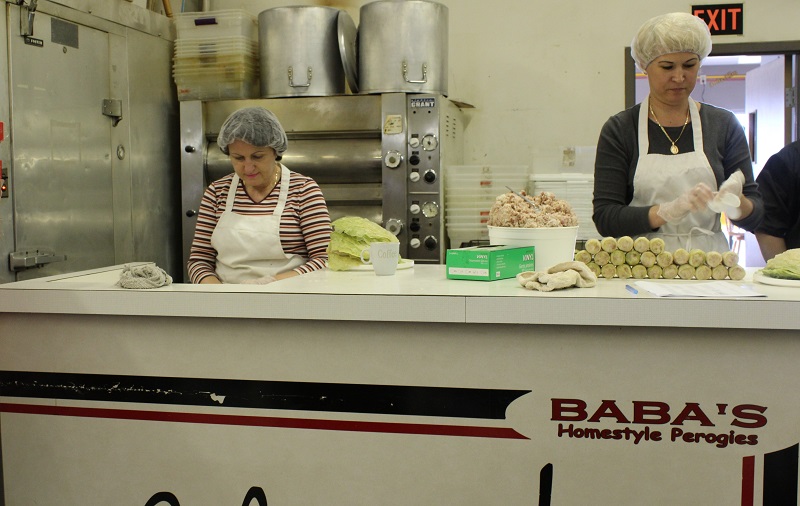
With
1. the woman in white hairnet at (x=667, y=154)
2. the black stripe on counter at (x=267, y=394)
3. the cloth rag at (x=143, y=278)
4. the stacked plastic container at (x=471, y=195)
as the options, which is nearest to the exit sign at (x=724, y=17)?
the stacked plastic container at (x=471, y=195)

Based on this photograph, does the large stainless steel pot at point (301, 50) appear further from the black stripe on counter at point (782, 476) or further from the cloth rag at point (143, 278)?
the black stripe on counter at point (782, 476)

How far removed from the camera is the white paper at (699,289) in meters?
1.85

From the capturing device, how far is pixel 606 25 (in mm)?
4785

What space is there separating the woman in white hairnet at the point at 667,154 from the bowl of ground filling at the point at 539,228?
420mm

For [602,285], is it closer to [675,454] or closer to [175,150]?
[675,454]

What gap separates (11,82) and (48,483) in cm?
206

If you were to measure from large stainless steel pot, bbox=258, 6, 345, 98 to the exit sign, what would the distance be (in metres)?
2.18

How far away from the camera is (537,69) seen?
4863 mm

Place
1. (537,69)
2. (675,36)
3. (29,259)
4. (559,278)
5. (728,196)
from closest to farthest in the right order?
(559,278), (728,196), (675,36), (29,259), (537,69)

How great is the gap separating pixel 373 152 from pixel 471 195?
1.88ft

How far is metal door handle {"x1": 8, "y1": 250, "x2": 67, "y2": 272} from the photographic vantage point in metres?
3.53

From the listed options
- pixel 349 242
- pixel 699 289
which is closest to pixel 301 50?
pixel 349 242

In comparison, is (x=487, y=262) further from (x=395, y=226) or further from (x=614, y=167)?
(x=395, y=226)

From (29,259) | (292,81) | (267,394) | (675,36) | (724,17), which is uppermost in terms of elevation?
(724,17)
